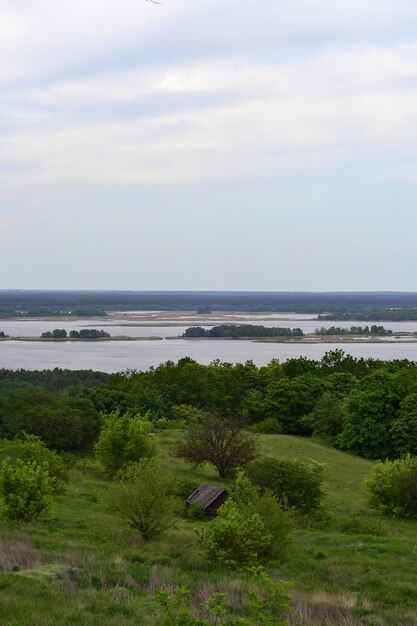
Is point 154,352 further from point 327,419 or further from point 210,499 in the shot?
point 210,499

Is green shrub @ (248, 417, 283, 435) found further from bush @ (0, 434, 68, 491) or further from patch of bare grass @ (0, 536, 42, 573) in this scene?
patch of bare grass @ (0, 536, 42, 573)

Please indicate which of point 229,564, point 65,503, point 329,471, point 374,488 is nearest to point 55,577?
point 229,564

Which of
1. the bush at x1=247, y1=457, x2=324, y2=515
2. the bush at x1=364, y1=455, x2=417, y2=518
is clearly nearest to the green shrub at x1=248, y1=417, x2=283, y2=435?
the bush at x1=364, y1=455, x2=417, y2=518

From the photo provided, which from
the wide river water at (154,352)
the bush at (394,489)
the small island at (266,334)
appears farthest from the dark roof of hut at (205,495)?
the small island at (266,334)

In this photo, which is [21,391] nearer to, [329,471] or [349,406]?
[329,471]

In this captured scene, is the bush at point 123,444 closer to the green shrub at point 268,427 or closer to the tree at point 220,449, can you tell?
the tree at point 220,449
